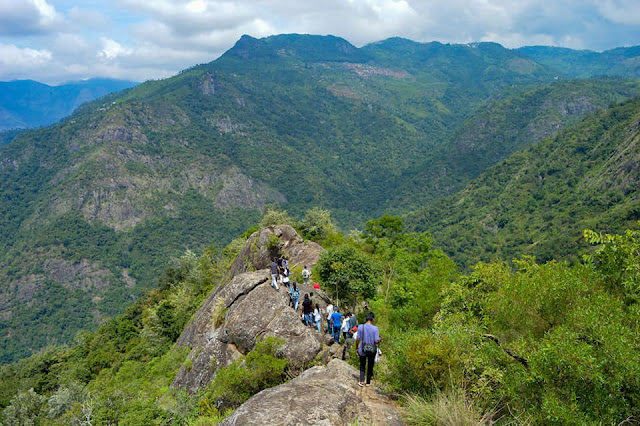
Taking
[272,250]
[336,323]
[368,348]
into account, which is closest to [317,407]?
[368,348]

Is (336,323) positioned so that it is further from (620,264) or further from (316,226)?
(316,226)

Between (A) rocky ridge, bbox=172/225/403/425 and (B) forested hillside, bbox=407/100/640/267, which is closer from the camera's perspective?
(A) rocky ridge, bbox=172/225/403/425

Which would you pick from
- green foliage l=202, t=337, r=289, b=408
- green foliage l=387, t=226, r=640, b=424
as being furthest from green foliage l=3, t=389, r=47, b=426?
green foliage l=387, t=226, r=640, b=424

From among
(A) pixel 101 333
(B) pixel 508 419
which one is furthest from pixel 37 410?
(B) pixel 508 419

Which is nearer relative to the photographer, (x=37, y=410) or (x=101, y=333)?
(x=37, y=410)

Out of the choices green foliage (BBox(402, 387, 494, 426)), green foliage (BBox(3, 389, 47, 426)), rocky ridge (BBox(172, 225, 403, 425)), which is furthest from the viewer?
green foliage (BBox(3, 389, 47, 426))

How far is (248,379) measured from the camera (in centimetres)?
1797

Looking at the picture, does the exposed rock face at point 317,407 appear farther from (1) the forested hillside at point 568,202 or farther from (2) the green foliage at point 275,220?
(1) the forested hillside at point 568,202

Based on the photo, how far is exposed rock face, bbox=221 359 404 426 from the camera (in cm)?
893

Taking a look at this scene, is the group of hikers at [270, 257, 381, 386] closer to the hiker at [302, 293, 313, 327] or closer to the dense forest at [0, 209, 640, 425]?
the hiker at [302, 293, 313, 327]

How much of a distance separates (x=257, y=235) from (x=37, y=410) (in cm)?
3492

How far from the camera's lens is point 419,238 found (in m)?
53.3

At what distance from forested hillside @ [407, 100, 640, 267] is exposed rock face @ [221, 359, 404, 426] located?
396 feet

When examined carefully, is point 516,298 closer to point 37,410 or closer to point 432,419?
point 432,419
